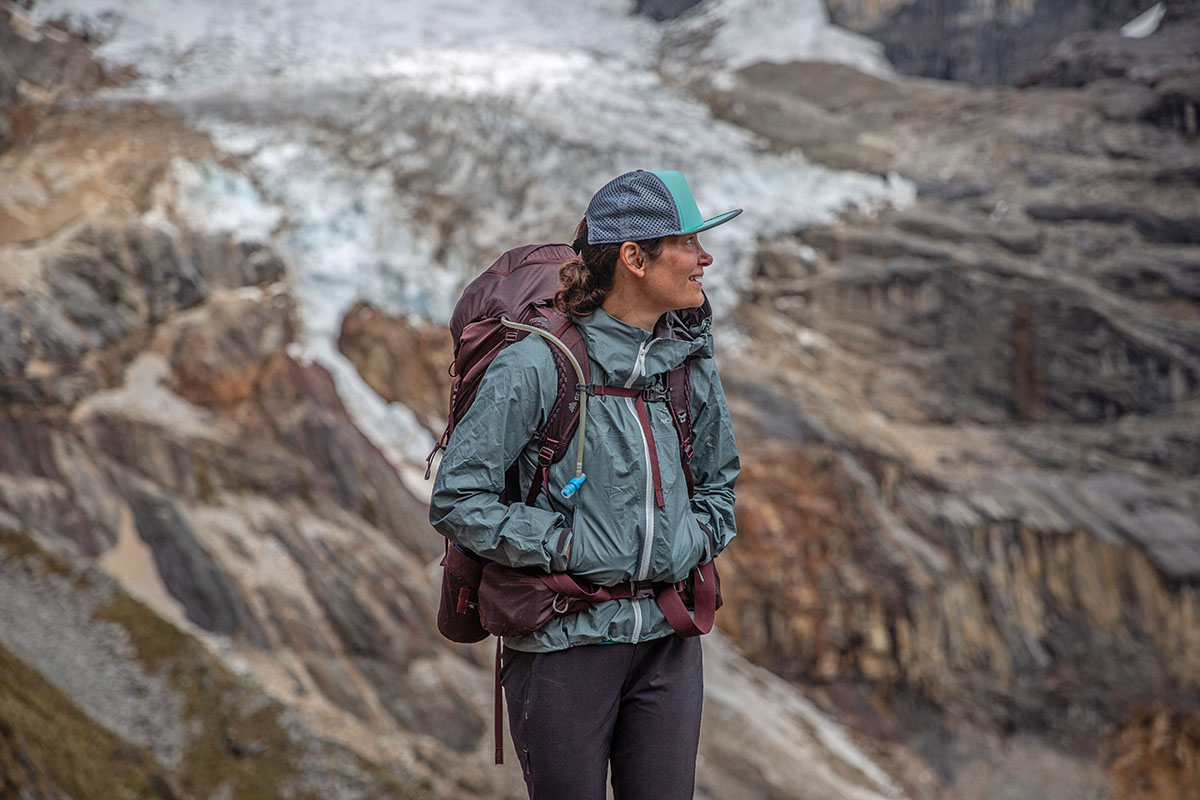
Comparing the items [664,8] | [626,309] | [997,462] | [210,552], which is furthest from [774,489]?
[664,8]

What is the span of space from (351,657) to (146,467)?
2.76m

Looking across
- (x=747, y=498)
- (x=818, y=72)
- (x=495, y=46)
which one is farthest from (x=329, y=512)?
(x=818, y=72)

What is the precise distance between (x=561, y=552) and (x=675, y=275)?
75 cm

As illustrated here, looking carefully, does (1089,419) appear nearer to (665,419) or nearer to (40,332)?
(665,419)


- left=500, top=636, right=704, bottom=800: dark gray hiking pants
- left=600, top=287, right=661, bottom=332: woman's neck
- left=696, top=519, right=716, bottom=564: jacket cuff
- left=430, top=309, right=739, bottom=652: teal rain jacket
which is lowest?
left=500, top=636, right=704, bottom=800: dark gray hiking pants

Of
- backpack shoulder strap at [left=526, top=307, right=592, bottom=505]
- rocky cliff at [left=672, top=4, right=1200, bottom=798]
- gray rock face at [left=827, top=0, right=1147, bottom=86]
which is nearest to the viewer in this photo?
backpack shoulder strap at [left=526, top=307, right=592, bottom=505]

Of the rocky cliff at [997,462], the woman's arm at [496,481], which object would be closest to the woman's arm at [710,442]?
the woman's arm at [496,481]

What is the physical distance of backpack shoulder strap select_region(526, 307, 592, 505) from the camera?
89.5 inches

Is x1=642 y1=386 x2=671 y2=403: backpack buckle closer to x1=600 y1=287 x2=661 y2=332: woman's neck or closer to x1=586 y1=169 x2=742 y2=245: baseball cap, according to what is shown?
x1=600 y1=287 x2=661 y2=332: woman's neck

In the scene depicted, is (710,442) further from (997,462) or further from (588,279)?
(997,462)

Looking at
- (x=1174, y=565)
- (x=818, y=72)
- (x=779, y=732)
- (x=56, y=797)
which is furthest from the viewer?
(x=818, y=72)

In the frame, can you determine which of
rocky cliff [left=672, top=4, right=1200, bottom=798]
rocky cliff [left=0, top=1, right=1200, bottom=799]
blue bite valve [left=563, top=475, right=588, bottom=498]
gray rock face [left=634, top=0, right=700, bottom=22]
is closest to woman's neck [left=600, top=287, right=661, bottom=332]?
blue bite valve [left=563, top=475, right=588, bottom=498]

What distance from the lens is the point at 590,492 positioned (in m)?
2.28

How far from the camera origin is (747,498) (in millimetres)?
10719
